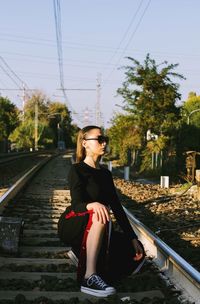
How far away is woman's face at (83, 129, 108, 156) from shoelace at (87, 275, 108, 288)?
1.05 m

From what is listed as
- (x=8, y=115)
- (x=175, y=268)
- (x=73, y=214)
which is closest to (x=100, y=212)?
(x=73, y=214)

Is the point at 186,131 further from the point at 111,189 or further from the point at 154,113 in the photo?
the point at 111,189

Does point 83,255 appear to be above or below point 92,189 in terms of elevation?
below

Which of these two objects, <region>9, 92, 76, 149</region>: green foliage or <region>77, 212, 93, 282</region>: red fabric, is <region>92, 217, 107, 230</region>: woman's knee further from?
<region>9, 92, 76, 149</region>: green foliage

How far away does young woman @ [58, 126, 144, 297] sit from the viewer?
4163 mm

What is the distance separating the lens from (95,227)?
4.18m

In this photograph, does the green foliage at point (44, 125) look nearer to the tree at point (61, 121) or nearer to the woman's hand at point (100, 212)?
the tree at point (61, 121)

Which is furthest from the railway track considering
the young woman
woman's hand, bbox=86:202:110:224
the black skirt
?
woman's hand, bbox=86:202:110:224

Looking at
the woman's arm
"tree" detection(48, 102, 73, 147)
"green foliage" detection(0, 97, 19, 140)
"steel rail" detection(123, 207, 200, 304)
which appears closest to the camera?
"steel rail" detection(123, 207, 200, 304)

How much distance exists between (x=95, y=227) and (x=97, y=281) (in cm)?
41

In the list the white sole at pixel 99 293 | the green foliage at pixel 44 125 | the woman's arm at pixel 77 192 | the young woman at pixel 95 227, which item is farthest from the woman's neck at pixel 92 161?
the green foliage at pixel 44 125

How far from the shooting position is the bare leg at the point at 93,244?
4.17 meters

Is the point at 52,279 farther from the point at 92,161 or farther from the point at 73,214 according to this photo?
the point at 92,161

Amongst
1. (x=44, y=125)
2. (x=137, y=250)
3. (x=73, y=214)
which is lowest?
(x=137, y=250)
